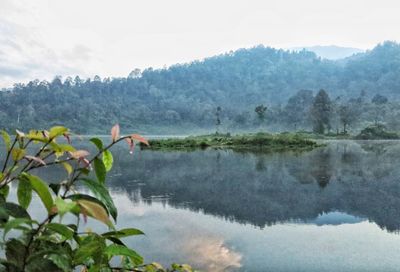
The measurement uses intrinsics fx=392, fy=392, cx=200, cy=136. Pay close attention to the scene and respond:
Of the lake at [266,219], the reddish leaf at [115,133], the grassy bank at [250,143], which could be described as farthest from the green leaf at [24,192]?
the grassy bank at [250,143]

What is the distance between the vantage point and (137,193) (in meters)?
17.5

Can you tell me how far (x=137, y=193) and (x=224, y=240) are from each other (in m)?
8.14

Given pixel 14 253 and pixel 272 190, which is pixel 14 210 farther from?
pixel 272 190

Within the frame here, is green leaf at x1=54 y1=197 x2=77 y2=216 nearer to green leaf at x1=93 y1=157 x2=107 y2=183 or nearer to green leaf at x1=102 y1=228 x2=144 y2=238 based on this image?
green leaf at x1=93 y1=157 x2=107 y2=183

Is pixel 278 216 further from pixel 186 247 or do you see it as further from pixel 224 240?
pixel 186 247

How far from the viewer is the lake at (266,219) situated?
8.58 metres

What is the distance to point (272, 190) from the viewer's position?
18.3m

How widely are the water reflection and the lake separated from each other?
1.5 inches

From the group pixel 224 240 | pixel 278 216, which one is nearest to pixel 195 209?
pixel 278 216

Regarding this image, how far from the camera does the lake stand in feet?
28.1

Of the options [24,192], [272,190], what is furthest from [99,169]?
[272,190]

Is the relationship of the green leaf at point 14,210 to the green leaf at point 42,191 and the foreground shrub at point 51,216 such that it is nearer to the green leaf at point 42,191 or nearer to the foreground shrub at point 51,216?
the foreground shrub at point 51,216

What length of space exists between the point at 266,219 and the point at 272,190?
590cm

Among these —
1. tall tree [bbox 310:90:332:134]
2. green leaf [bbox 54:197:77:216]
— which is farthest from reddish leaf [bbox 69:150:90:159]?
tall tree [bbox 310:90:332:134]
